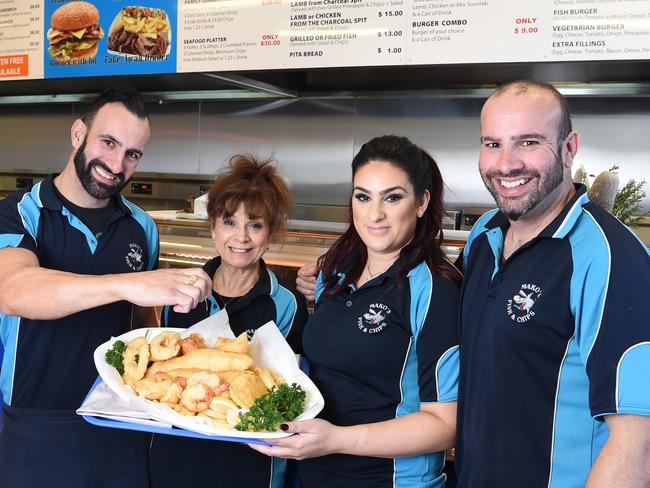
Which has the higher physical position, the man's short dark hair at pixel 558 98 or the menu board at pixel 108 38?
the menu board at pixel 108 38

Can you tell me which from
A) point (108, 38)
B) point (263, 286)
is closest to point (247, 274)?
point (263, 286)

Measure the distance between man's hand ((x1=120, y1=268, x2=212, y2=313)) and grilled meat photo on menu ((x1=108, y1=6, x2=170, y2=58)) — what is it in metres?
2.96

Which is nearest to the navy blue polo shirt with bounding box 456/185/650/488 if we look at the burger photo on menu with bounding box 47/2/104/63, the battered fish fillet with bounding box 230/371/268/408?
the battered fish fillet with bounding box 230/371/268/408

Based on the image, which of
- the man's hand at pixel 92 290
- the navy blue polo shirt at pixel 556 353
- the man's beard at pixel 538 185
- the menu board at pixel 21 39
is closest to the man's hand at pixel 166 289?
the man's hand at pixel 92 290

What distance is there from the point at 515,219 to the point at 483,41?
214 centimetres

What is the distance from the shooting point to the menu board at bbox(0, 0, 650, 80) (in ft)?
10.7

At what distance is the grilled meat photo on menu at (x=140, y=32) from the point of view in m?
4.13

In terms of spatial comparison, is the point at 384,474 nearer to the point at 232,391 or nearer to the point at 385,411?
the point at 385,411

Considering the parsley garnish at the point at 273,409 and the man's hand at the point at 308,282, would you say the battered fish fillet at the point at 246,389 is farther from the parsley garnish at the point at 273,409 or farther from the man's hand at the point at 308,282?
the man's hand at the point at 308,282

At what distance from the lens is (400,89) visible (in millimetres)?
5258

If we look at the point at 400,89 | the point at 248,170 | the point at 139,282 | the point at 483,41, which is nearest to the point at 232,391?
the point at 139,282

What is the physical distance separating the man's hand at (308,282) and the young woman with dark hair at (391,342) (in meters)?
0.32

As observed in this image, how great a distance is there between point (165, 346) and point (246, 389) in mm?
339

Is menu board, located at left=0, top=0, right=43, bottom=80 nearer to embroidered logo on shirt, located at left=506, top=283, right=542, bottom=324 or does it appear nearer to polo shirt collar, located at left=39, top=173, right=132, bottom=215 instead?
polo shirt collar, located at left=39, top=173, right=132, bottom=215
